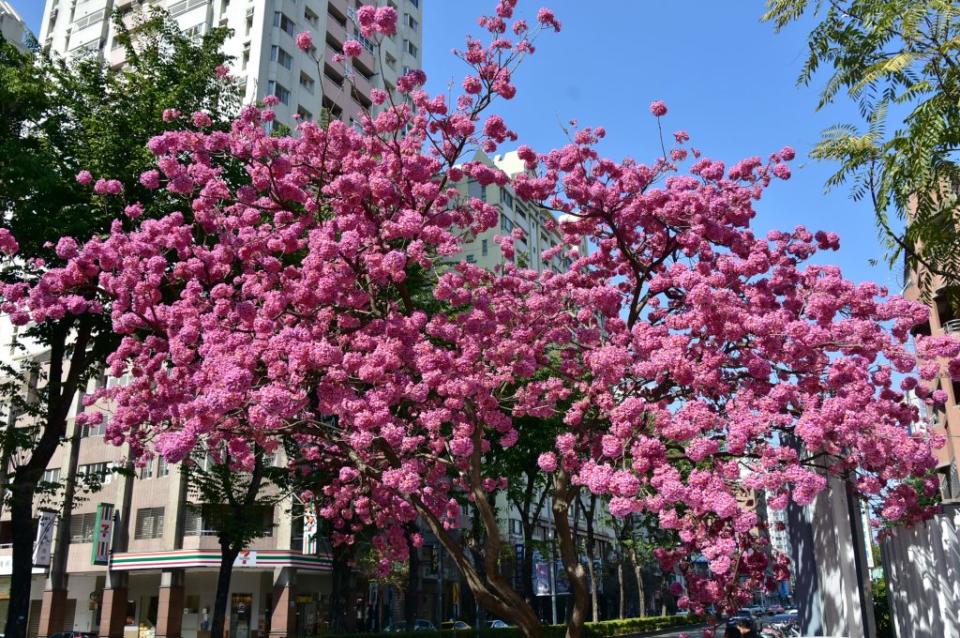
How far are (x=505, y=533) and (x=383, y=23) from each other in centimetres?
4993

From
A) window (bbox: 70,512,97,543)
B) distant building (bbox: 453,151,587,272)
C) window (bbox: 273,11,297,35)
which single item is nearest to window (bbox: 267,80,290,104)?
window (bbox: 273,11,297,35)

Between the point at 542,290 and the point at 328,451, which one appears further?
the point at 328,451

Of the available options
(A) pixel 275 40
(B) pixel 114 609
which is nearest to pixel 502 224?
(A) pixel 275 40

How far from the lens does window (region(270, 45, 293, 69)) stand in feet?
139

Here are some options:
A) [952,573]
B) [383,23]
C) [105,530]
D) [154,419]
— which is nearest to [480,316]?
[383,23]

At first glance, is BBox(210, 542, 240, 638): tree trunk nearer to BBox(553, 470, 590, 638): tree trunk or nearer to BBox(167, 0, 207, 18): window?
BBox(553, 470, 590, 638): tree trunk

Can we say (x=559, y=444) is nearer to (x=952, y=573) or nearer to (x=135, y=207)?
(x=952, y=573)

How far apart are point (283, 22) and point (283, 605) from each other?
3099 centimetres

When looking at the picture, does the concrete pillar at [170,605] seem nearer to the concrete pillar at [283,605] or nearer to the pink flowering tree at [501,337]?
the concrete pillar at [283,605]

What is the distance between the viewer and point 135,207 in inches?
508

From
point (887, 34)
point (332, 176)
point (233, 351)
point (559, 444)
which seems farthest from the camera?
point (332, 176)

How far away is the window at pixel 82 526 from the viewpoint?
131 ft

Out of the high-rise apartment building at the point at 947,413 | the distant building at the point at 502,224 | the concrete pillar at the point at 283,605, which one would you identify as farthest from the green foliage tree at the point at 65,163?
the distant building at the point at 502,224

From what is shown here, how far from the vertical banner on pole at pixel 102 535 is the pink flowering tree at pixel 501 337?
94.1 feet
